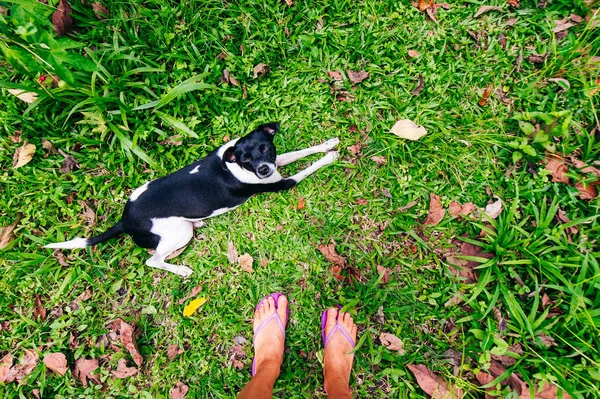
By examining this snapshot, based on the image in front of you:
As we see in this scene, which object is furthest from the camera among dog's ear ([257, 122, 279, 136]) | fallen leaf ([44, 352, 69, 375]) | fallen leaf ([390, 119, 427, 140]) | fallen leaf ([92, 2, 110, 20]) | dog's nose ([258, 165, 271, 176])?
fallen leaf ([92, 2, 110, 20])

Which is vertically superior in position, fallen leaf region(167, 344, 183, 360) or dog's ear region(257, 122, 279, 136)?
dog's ear region(257, 122, 279, 136)

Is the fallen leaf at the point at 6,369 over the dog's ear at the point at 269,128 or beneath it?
beneath

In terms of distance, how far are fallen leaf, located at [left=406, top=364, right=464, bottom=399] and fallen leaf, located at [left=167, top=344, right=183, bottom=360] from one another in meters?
2.26

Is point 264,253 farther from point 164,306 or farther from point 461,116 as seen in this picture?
point 461,116

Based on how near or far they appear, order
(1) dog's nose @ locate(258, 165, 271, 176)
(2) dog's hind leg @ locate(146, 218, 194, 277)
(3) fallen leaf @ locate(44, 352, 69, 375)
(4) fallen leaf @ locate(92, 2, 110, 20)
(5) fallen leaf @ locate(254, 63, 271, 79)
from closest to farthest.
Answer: (1) dog's nose @ locate(258, 165, 271, 176) → (2) dog's hind leg @ locate(146, 218, 194, 277) → (3) fallen leaf @ locate(44, 352, 69, 375) → (4) fallen leaf @ locate(92, 2, 110, 20) → (5) fallen leaf @ locate(254, 63, 271, 79)

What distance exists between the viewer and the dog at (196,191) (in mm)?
2988

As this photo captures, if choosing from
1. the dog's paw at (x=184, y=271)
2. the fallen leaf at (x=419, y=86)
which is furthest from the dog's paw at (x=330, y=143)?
A: the dog's paw at (x=184, y=271)

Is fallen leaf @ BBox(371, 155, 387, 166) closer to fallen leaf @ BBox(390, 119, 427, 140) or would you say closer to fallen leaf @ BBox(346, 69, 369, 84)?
fallen leaf @ BBox(390, 119, 427, 140)

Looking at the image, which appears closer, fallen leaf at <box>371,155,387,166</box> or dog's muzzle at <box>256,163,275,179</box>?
dog's muzzle at <box>256,163,275,179</box>

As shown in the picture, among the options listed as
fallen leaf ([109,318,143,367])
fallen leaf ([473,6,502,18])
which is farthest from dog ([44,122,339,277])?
fallen leaf ([473,6,502,18])

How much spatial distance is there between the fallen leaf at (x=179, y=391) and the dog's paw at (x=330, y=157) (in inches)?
103

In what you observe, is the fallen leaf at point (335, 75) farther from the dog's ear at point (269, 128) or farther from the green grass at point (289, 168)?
the dog's ear at point (269, 128)

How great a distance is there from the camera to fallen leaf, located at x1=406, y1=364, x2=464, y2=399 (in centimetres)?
296

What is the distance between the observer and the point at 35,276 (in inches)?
136
